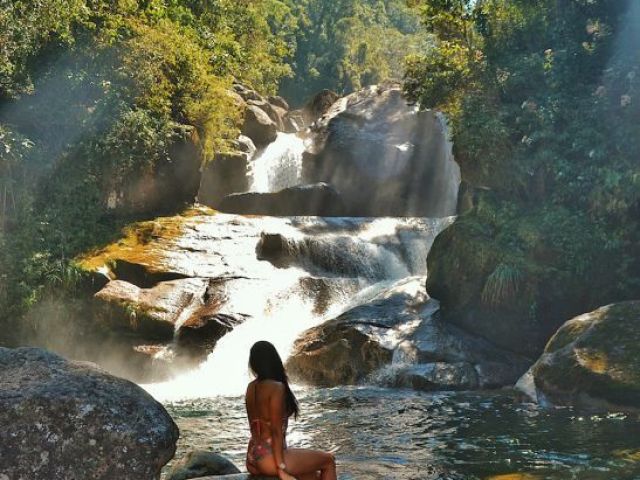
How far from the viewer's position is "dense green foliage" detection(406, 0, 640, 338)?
15.1 meters

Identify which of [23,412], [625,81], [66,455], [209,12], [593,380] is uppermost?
[209,12]

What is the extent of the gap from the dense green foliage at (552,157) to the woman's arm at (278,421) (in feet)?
37.3

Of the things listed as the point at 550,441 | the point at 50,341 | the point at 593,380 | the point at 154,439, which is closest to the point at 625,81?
the point at 593,380

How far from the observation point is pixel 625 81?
611 inches

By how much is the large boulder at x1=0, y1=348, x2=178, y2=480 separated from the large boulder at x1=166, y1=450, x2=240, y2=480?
263 cm

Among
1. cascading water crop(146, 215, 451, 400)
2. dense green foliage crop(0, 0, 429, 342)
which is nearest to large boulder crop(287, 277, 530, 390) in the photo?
cascading water crop(146, 215, 451, 400)

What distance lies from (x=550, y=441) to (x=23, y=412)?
7301 millimetres

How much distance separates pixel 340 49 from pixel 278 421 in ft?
226

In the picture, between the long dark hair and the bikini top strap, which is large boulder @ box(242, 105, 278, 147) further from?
the bikini top strap

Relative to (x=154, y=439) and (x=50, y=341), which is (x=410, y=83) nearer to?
(x=50, y=341)

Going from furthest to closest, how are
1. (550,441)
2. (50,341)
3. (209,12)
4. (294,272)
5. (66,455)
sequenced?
(209,12) → (294,272) → (50,341) → (550,441) → (66,455)

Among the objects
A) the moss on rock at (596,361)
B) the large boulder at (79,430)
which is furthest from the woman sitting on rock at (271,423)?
the moss on rock at (596,361)

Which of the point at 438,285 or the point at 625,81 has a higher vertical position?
the point at 625,81

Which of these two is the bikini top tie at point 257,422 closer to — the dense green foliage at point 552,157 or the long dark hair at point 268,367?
the long dark hair at point 268,367
